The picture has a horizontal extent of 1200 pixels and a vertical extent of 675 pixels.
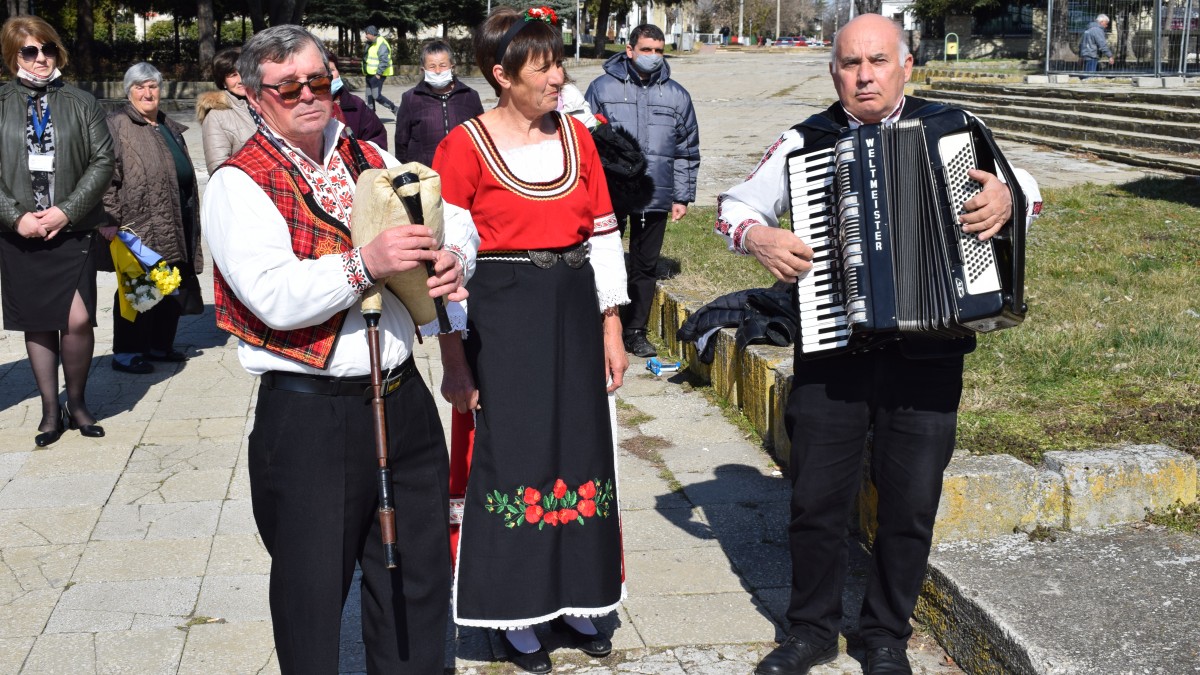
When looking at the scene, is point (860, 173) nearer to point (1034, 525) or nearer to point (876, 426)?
point (876, 426)

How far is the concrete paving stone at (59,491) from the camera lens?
557 centimetres

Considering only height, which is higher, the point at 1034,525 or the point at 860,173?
the point at 860,173

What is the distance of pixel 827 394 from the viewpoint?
3.80m

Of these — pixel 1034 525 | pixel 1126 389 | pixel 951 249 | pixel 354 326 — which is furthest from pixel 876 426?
pixel 1126 389

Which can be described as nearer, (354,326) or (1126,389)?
(354,326)

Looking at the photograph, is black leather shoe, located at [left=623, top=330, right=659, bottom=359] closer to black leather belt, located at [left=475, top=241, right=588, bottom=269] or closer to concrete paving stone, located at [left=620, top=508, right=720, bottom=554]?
concrete paving stone, located at [left=620, top=508, right=720, bottom=554]

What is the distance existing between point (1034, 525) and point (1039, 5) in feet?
135

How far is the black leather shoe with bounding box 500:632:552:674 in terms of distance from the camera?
4020 mm

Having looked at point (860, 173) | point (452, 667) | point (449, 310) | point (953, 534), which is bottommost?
point (452, 667)

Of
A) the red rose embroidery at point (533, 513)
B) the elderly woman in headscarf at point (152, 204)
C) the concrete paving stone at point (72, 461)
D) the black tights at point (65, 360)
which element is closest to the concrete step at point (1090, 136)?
the elderly woman in headscarf at point (152, 204)

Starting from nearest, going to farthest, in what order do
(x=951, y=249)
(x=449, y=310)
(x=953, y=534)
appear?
(x=951, y=249), (x=449, y=310), (x=953, y=534)

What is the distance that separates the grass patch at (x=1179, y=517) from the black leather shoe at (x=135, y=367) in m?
5.92

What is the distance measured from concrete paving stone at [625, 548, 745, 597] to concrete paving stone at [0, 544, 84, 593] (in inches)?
85.5

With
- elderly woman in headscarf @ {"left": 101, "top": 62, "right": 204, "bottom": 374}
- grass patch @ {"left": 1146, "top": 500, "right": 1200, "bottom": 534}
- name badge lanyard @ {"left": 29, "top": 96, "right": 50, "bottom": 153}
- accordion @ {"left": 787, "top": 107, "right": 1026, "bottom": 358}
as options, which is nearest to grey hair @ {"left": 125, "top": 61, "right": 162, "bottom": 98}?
elderly woman in headscarf @ {"left": 101, "top": 62, "right": 204, "bottom": 374}
